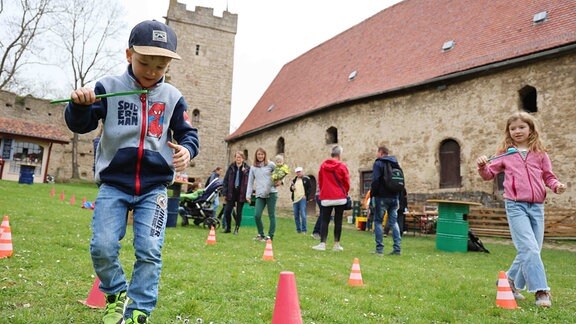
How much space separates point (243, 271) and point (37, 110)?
3055 centimetres

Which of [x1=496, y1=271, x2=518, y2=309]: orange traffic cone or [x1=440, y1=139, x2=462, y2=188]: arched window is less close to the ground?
[x1=440, y1=139, x2=462, y2=188]: arched window

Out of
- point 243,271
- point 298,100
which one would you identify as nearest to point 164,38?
→ point 243,271

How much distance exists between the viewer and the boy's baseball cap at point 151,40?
2.40 meters

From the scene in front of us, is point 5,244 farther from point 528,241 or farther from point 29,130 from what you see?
point 29,130

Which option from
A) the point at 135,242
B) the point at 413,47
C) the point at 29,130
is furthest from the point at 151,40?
the point at 29,130

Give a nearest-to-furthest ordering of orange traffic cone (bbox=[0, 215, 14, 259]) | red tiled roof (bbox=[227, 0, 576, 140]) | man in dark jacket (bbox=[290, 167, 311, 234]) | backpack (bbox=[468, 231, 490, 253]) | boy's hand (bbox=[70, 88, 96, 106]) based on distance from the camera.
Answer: boy's hand (bbox=[70, 88, 96, 106]) → orange traffic cone (bbox=[0, 215, 14, 259]) → backpack (bbox=[468, 231, 490, 253]) → man in dark jacket (bbox=[290, 167, 311, 234]) → red tiled roof (bbox=[227, 0, 576, 140])

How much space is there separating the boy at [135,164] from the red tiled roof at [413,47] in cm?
1269

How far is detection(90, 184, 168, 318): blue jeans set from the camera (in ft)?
7.73

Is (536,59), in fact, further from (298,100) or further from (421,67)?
(298,100)

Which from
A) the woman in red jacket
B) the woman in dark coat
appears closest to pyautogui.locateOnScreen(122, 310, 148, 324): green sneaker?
the woman in red jacket

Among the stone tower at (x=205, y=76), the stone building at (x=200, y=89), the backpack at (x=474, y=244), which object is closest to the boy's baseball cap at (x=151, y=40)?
the backpack at (x=474, y=244)

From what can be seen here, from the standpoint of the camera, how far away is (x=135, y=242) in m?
2.45

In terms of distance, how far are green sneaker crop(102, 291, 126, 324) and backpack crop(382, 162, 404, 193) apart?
5.53m

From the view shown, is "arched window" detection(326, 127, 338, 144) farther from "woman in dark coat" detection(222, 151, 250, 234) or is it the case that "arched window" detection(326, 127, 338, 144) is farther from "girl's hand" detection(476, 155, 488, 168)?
"girl's hand" detection(476, 155, 488, 168)
